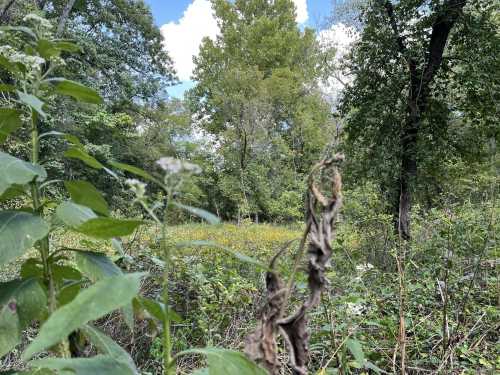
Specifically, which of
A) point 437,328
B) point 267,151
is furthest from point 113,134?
point 437,328

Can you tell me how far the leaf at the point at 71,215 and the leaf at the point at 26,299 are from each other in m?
0.15

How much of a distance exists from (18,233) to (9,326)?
18 centimetres

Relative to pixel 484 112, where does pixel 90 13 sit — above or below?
above

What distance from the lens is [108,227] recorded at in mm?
596

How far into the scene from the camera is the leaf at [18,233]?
2.12 ft

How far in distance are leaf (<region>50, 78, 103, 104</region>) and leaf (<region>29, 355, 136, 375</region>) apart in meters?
0.52

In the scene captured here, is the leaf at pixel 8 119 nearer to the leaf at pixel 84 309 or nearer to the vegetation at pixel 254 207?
the vegetation at pixel 254 207

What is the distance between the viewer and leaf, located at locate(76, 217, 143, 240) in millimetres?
583

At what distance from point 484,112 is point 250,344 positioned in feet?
24.4

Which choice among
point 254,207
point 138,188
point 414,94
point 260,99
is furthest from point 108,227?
point 260,99

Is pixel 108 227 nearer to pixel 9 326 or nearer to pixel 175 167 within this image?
pixel 175 167

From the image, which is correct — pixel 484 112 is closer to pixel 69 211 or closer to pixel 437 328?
pixel 437 328

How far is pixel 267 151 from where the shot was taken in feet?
65.9

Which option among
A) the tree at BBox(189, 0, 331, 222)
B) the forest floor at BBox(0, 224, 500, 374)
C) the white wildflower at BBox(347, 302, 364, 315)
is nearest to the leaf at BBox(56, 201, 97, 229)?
the forest floor at BBox(0, 224, 500, 374)
